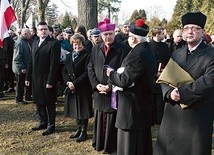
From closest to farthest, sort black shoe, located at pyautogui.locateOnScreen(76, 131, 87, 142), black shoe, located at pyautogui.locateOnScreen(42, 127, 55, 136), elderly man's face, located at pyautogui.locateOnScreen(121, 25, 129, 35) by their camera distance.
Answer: black shoe, located at pyautogui.locateOnScreen(76, 131, 87, 142)
black shoe, located at pyautogui.locateOnScreen(42, 127, 55, 136)
elderly man's face, located at pyautogui.locateOnScreen(121, 25, 129, 35)

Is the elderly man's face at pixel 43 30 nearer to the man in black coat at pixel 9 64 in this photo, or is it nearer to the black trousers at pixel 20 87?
the black trousers at pixel 20 87

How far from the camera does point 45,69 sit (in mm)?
6238

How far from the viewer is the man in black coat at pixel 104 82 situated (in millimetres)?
5230

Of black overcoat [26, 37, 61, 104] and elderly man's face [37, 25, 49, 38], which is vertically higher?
elderly man's face [37, 25, 49, 38]

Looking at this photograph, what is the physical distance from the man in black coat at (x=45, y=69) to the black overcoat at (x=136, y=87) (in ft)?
6.57

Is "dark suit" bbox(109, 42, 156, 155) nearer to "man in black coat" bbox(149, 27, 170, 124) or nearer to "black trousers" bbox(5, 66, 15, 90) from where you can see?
"man in black coat" bbox(149, 27, 170, 124)

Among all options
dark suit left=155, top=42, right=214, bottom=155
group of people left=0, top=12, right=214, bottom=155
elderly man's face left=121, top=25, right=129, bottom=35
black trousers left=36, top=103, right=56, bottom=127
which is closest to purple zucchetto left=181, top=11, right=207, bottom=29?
group of people left=0, top=12, right=214, bottom=155

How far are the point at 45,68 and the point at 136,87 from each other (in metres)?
2.41

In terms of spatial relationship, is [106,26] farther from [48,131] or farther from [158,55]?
[48,131]

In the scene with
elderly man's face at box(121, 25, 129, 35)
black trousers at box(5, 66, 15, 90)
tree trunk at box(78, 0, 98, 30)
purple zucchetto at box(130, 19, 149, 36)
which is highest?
tree trunk at box(78, 0, 98, 30)

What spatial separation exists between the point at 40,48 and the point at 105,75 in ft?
5.29

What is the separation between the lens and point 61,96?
9.46 metres

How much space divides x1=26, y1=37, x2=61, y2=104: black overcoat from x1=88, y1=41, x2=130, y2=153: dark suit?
899 millimetres

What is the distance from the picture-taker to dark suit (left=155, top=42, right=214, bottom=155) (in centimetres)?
348
